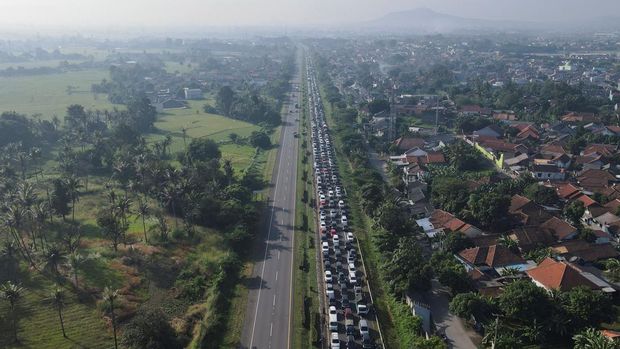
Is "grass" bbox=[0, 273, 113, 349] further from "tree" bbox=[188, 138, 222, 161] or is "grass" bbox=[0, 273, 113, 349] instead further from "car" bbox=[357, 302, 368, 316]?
"tree" bbox=[188, 138, 222, 161]

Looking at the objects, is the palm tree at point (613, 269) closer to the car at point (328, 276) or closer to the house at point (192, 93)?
the car at point (328, 276)

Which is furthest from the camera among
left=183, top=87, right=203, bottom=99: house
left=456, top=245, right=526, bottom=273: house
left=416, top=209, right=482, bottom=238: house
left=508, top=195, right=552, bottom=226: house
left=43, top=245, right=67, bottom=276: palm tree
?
left=183, top=87, right=203, bottom=99: house

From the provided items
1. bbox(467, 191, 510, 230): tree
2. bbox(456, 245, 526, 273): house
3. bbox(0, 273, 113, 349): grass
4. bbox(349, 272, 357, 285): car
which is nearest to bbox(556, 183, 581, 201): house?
bbox(467, 191, 510, 230): tree

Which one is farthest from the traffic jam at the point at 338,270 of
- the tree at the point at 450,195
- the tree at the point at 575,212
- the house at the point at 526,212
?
the tree at the point at 575,212

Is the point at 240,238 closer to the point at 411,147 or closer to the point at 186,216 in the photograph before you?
the point at 186,216

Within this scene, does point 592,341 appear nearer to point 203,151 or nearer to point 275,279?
point 275,279

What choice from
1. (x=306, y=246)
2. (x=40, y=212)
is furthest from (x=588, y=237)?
(x=40, y=212)
